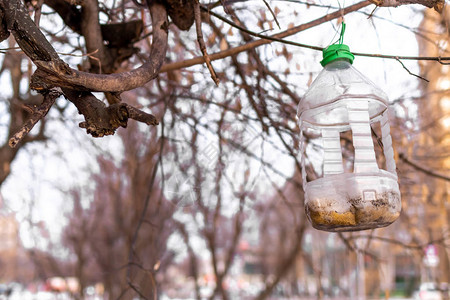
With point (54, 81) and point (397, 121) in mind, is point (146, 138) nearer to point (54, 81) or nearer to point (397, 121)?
point (397, 121)

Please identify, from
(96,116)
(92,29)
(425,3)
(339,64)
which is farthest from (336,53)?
(92,29)

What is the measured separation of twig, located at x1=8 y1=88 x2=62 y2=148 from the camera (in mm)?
1450

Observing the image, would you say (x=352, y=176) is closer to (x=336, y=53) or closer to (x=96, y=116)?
(x=336, y=53)

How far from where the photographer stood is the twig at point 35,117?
145 cm

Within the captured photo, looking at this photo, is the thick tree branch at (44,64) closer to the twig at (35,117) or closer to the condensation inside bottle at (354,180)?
the twig at (35,117)

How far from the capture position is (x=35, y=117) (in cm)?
153

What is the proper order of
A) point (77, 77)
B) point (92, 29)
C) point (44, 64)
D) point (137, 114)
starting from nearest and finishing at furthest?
point (44, 64)
point (77, 77)
point (137, 114)
point (92, 29)

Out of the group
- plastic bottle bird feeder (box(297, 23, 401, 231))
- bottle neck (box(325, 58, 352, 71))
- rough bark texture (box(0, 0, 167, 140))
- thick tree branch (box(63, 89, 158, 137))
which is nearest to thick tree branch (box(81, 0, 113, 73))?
rough bark texture (box(0, 0, 167, 140))

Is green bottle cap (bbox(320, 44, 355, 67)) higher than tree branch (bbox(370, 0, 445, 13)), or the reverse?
tree branch (bbox(370, 0, 445, 13))

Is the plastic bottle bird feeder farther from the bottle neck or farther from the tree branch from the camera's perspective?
the tree branch

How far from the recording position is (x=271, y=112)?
381 cm

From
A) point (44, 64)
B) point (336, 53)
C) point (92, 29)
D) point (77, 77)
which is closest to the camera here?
point (44, 64)

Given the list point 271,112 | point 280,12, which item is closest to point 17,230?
point 271,112

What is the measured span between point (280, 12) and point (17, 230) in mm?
7198
